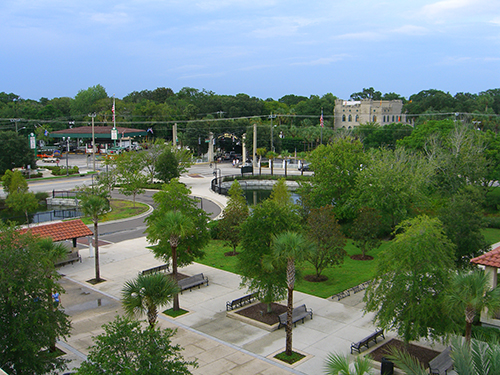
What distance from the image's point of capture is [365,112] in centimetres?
12988

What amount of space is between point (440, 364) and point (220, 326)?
9.07 meters

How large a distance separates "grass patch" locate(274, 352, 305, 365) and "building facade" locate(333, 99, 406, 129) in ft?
379

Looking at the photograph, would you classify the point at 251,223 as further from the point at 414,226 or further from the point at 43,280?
the point at 43,280

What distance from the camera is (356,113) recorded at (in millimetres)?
131375

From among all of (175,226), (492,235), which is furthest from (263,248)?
(492,235)

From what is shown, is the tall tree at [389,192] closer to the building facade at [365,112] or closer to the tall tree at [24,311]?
the tall tree at [24,311]

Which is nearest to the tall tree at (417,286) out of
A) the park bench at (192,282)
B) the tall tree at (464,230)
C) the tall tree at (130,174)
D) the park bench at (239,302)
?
the park bench at (239,302)

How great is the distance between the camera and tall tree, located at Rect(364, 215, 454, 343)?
16141 millimetres

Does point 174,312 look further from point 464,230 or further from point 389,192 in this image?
point 389,192

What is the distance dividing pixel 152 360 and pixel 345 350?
9.98 meters

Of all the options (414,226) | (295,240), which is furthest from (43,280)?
(414,226)

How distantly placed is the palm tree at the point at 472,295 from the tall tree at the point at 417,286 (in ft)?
4.79

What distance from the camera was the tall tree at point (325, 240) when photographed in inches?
1037

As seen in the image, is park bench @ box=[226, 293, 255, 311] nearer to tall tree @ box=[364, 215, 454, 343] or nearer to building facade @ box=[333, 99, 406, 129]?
tall tree @ box=[364, 215, 454, 343]
